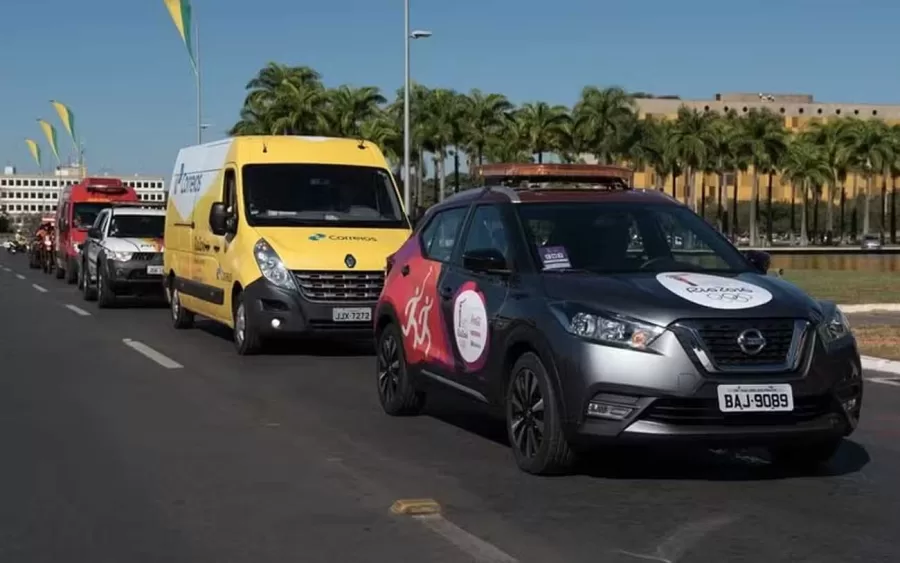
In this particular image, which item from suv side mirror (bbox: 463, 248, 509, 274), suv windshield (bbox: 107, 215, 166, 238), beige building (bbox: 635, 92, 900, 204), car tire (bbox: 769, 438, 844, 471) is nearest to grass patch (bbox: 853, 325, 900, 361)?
car tire (bbox: 769, 438, 844, 471)

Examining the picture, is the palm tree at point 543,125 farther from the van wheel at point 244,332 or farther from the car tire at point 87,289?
the van wheel at point 244,332

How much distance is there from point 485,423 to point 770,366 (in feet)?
10.8

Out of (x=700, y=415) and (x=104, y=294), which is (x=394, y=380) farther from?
(x=104, y=294)

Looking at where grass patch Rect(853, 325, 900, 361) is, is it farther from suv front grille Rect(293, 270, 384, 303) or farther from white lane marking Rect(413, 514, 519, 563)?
white lane marking Rect(413, 514, 519, 563)

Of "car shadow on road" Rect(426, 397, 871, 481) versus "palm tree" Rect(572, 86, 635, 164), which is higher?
"palm tree" Rect(572, 86, 635, 164)

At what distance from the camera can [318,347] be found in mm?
15969

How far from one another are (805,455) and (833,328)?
3.33ft

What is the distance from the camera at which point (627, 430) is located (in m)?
7.02

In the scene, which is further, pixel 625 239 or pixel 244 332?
pixel 244 332

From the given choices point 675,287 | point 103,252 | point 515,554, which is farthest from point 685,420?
point 103,252

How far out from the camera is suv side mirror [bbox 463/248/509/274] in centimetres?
812

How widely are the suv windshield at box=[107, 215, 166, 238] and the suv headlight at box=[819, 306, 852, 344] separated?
18.8 m

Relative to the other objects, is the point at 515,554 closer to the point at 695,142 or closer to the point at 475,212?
the point at 475,212

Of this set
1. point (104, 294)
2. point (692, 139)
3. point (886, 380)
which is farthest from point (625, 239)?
point (692, 139)
